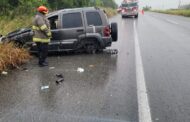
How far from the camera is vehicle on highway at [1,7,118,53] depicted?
11.1 metres

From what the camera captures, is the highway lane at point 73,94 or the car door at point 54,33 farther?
the car door at point 54,33

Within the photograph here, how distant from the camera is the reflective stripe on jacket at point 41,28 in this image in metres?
9.48

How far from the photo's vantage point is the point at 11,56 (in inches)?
384

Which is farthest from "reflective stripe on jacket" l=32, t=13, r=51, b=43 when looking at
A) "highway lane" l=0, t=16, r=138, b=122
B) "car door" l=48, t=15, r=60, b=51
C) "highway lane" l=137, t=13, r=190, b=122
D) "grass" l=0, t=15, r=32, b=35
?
"grass" l=0, t=15, r=32, b=35

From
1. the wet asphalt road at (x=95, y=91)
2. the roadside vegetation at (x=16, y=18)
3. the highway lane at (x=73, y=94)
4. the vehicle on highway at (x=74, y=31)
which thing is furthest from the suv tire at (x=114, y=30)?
the roadside vegetation at (x=16, y=18)

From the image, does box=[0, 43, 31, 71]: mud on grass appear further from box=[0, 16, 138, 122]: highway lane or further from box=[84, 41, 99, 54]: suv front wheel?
box=[84, 41, 99, 54]: suv front wheel

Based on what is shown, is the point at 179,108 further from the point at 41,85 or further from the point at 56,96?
the point at 41,85

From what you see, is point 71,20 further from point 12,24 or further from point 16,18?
point 16,18

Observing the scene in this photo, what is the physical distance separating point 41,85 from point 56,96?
1.03 m

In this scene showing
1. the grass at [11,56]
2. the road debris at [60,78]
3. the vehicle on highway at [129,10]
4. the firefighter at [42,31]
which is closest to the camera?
the road debris at [60,78]

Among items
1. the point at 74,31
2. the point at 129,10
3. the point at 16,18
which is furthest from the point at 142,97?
the point at 129,10

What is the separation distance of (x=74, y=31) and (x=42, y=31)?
1.76 meters

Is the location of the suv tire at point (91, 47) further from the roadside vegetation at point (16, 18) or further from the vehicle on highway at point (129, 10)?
the vehicle on highway at point (129, 10)

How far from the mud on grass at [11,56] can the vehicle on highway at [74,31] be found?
2.38ft
